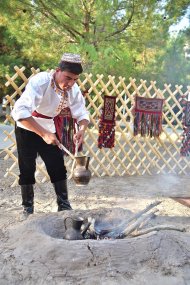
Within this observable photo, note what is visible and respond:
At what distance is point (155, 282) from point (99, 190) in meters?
1.97

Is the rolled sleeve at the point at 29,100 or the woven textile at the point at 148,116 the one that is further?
the woven textile at the point at 148,116

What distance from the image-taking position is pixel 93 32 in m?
5.25

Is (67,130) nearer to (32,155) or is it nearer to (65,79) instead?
(32,155)

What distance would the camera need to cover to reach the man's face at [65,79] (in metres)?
1.77

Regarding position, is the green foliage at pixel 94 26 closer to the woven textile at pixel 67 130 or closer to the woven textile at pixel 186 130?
the woven textile at pixel 186 130

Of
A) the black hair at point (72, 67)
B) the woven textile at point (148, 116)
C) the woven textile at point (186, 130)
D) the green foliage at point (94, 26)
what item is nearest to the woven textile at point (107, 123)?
the woven textile at point (148, 116)

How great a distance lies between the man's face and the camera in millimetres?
1766

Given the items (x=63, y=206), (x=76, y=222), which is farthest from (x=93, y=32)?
(x=76, y=222)

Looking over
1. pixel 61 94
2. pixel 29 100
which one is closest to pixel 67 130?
pixel 61 94

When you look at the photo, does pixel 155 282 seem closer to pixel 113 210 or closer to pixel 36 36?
pixel 113 210

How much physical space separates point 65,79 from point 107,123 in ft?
6.41

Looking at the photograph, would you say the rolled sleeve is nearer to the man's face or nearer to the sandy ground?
the man's face

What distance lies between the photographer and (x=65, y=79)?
179cm

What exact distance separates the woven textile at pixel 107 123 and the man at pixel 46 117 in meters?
1.67
